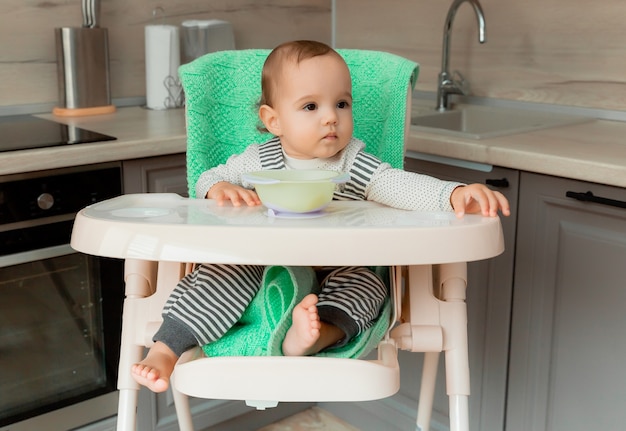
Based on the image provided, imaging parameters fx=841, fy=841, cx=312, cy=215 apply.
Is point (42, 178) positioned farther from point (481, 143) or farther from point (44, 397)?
point (481, 143)

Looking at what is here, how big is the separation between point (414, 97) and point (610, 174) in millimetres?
1075

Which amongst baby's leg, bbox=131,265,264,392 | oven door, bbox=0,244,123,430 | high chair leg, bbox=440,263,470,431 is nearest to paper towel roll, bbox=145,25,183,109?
oven door, bbox=0,244,123,430

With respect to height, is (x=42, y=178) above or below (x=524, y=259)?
above

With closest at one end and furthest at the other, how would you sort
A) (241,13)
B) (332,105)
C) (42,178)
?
1. (332,105)
2. (42,178)
3. (241,13)

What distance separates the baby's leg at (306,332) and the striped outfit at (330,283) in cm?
3

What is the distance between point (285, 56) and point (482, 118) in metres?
1.01

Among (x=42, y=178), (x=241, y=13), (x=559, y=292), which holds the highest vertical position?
(x=241, y=13)

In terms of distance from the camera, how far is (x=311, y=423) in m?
2.34

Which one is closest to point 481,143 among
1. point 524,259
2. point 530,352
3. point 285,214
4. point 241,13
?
point 524,259

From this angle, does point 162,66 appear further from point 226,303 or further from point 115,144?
point 226,303

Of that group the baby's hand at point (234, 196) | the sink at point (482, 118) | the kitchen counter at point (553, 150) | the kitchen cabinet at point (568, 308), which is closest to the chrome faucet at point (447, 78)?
the sink at point (482, 118)

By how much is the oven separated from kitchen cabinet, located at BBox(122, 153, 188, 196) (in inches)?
1.1

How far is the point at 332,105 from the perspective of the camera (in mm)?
1382

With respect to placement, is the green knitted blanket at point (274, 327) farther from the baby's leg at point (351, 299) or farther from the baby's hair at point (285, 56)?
the baby's hair at point (285, 56)
